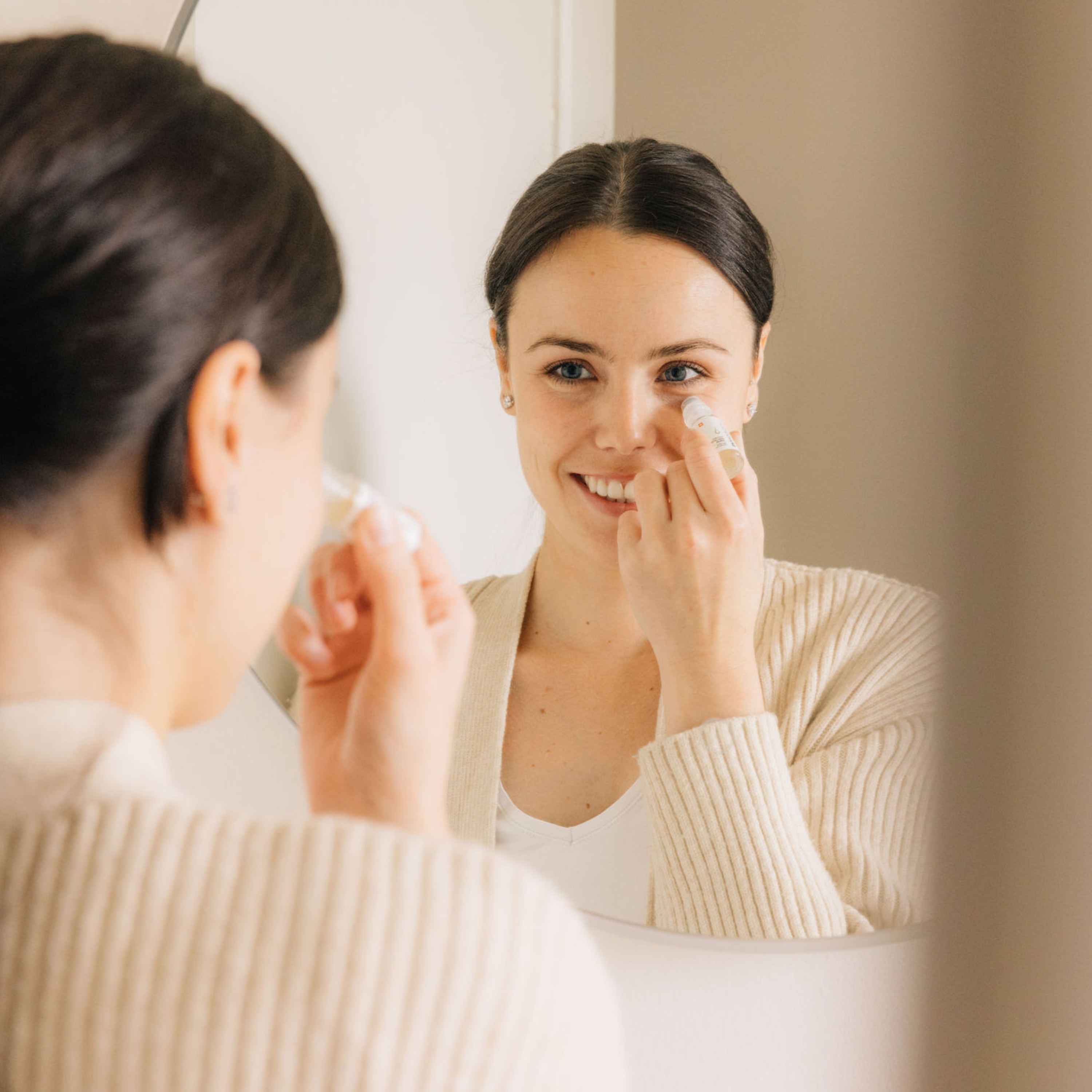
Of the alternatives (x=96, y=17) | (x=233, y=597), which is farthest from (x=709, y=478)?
(x=96, y=17)

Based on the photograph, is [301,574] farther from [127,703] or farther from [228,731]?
[228,731]

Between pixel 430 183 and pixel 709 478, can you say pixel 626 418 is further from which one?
pixel 430 183

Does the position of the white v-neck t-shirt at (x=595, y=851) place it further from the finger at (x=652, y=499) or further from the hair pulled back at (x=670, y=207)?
the hair pulled back at (x=670, y=207)

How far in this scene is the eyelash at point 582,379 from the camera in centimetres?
50

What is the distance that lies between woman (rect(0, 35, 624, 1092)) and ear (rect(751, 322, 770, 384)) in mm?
240

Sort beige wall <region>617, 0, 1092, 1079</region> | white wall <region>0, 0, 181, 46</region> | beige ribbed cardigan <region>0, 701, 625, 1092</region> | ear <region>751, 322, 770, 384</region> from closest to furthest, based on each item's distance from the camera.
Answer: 1. beige ribbed cardigan <region>0, 701, 625, 1092</region>
2. beige wall <region>617, 0, 1092, 1079</region>
3. ear <region>751, 322, 770, 384</region>
4. white wall <region>0, 0, 181, 46</region>

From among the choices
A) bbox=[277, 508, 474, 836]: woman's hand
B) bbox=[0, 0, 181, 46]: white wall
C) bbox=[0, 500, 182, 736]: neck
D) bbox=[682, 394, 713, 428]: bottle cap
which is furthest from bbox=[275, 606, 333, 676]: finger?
bbox=[0, 0, 181, 46]: white wall

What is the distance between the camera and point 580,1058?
322 millimetres

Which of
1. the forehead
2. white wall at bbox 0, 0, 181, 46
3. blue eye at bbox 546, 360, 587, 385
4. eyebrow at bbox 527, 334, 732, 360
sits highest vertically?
white wall at bbox 0, 0, 181, 46

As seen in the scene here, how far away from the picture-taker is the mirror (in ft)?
1.58

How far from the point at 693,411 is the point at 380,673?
8.3 inches

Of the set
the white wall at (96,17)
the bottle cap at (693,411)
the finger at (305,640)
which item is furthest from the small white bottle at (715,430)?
the white wall at (96,17)

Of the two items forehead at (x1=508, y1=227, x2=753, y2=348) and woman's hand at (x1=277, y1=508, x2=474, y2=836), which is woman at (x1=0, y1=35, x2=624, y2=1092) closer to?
woman's hand at (x1=277, y1=508, x2=474, y2=836)

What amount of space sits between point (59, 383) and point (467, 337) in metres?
0.28
